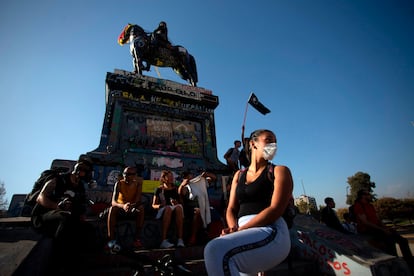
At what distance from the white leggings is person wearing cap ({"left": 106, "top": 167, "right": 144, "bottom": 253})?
3.32 m

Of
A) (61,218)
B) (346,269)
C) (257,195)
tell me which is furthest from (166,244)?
(346,269)

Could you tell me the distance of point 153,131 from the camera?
10250mm

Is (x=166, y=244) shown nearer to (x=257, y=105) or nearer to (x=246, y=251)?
(x=246, y=251)

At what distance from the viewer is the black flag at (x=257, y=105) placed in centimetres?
697

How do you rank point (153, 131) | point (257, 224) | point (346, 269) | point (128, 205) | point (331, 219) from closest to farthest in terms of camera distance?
point (257, 224) → point (346, 269) → point (128, 205) → point (331, 219) → point (153, 131)

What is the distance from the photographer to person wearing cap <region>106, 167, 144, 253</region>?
4.01 meters

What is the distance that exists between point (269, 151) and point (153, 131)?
910 cm

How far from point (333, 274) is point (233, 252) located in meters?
3.76

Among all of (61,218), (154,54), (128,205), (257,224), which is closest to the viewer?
(257,224)

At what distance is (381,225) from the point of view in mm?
4895

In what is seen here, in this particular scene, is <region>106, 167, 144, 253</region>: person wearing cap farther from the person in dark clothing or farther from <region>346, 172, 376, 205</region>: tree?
<region>346, 172, 376, 205</region>: tree

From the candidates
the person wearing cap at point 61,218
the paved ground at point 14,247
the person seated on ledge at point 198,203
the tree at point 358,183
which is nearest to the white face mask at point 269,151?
the paved ground at point 14,247

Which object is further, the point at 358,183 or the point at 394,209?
the point at 358,183

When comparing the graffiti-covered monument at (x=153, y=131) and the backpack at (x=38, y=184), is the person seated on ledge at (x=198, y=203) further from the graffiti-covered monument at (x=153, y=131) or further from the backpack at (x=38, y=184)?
the graffiti-covered monument at (x=153, y=131)
